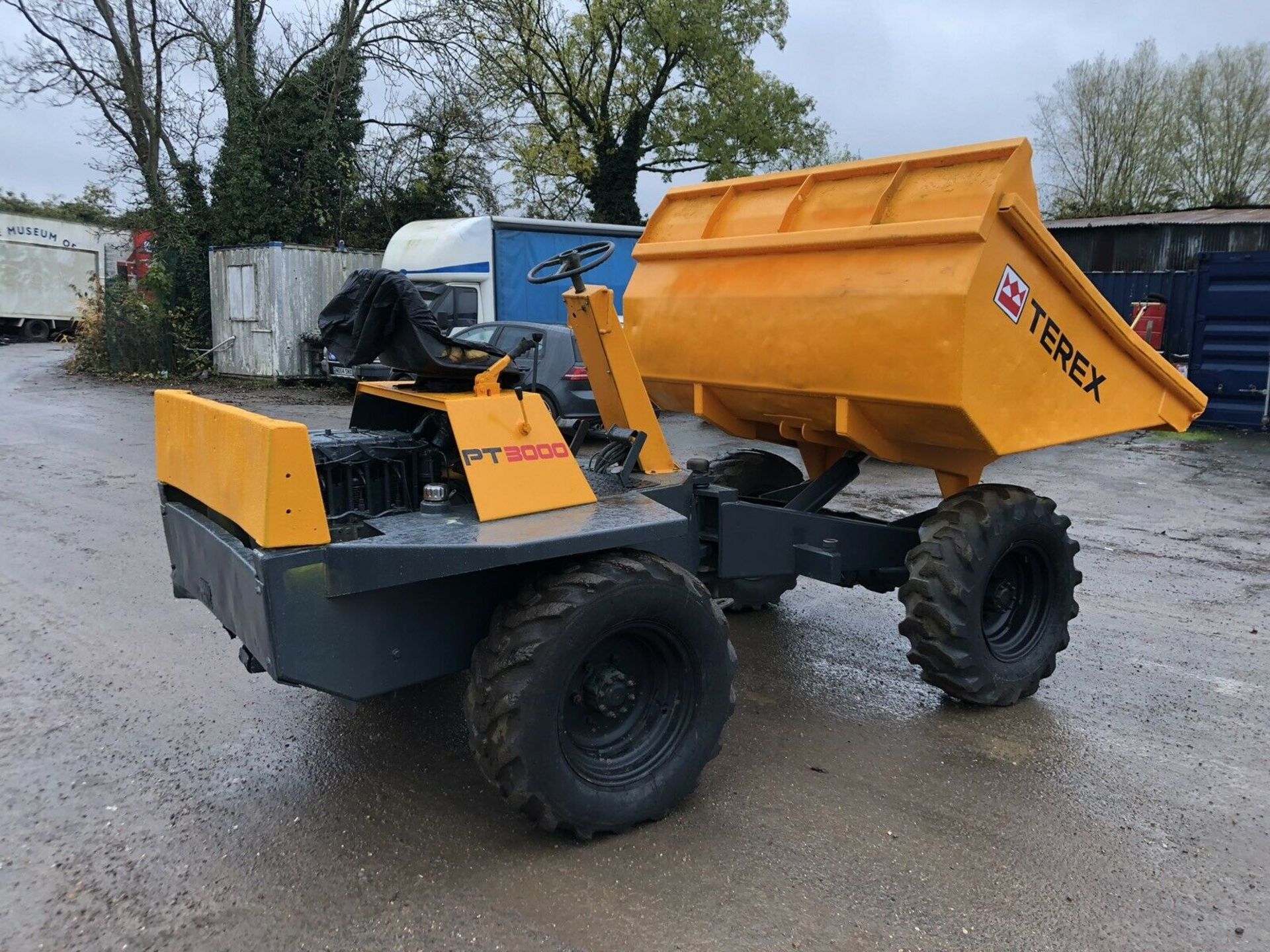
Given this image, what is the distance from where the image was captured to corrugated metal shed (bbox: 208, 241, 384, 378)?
19.5 metres

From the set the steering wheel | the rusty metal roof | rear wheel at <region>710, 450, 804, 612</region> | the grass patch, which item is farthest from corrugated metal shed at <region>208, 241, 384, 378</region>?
the rusty metal roof

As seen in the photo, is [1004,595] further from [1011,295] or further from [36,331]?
[36,331]

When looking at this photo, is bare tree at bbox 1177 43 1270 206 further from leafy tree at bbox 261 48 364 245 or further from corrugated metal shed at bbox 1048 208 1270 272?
leafy tree at bbox 261 48 364 245

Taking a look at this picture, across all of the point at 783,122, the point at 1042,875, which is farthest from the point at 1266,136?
the point at 1042,875

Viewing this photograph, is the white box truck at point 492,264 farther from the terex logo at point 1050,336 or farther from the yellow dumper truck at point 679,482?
the terex logo at point 1050,336

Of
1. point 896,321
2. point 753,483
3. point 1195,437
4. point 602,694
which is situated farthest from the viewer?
point 1195,437

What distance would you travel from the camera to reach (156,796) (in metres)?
3.74

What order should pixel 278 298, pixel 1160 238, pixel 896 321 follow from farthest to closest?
pixel 1160 238 < pixel 278 298 < pixel 896 321

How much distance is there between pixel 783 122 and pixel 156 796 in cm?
3384

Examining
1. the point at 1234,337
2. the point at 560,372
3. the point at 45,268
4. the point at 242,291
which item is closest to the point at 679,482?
the point at 560,372

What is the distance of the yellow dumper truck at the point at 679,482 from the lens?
10.6ft

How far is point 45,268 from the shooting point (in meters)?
31.5

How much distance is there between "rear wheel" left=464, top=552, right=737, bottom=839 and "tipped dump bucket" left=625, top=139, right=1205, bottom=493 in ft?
4.55

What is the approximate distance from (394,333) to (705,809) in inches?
84.4
